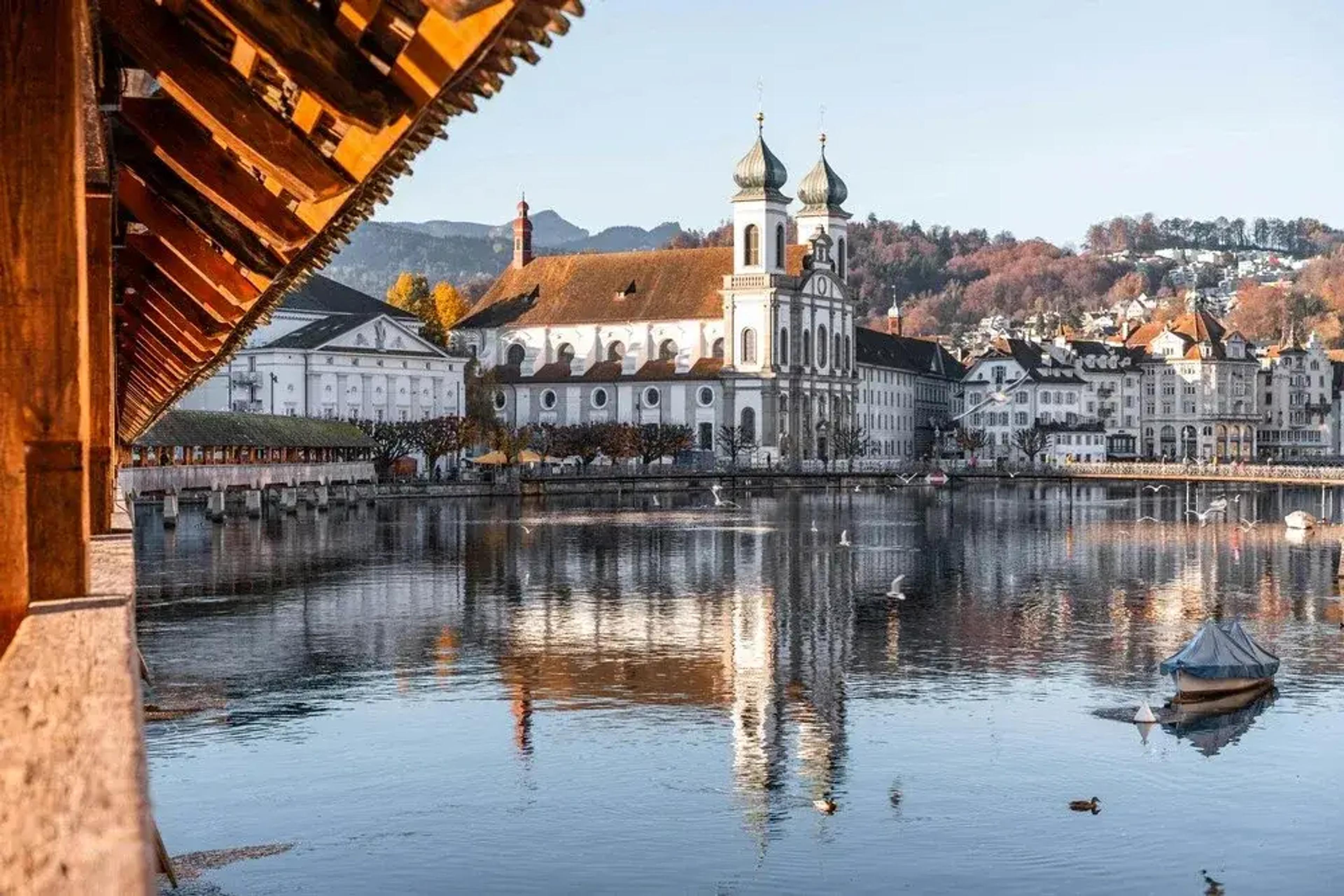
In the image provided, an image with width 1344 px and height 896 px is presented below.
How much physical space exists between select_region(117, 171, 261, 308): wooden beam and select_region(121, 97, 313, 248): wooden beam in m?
0.93

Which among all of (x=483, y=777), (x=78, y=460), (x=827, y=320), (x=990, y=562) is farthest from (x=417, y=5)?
(x=827, y=320)

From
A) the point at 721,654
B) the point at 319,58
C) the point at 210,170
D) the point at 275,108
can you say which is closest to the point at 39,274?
the point at 319,58

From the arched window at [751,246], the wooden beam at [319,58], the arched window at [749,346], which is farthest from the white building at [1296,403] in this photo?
the wooden beam at [319,58]

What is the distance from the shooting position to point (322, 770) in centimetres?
2609

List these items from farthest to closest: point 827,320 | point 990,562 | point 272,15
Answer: point 827,320
point 990,562
point 272,15

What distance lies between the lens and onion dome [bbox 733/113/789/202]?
128 m

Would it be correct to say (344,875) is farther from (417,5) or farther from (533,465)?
(533,465)

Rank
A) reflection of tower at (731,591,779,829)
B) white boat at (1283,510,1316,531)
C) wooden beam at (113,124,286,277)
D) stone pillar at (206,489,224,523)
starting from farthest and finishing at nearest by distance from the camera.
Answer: white boat at (1283,510,1316,531)
stone pillar at (206,489,224,523)
reflection of tower at (731,591,779,829)
wooden beam at (113,124,286,277)

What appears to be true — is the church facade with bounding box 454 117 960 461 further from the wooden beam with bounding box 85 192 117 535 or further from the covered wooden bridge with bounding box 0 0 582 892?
the covered wooden bridge with bounding box 0 0 582 892

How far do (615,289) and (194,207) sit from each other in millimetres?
128129

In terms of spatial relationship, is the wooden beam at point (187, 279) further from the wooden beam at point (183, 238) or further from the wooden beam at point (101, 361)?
the wooden beam at point (101, 361)

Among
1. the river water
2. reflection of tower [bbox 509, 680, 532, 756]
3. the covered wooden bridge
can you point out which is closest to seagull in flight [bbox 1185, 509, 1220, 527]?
the river water

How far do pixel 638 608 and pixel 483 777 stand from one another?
70.6 feet

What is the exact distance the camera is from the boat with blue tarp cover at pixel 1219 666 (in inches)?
1287
